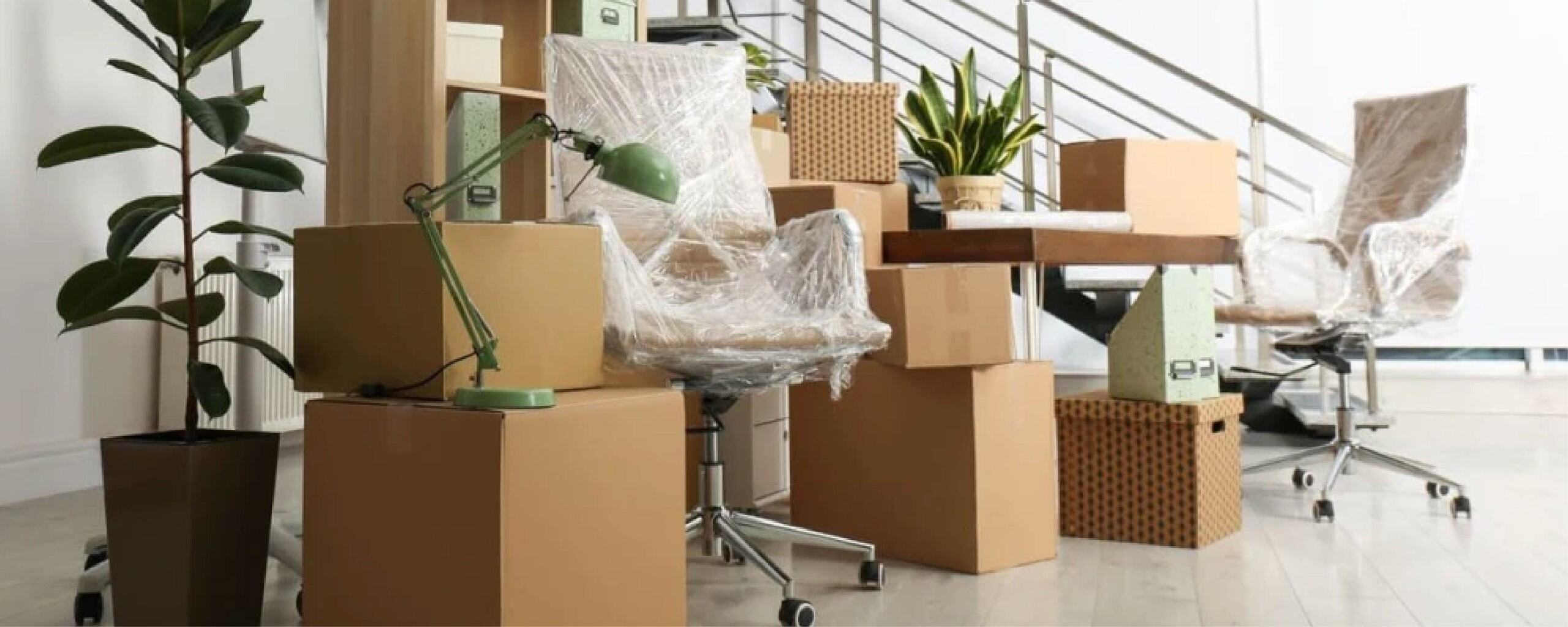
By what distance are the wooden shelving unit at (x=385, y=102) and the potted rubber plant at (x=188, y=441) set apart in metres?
0.70

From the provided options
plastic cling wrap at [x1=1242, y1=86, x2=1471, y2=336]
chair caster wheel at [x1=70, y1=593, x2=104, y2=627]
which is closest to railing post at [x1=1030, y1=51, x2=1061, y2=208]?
plastic cling wrap at [x1=1242, y1=86, x2=1471, y2=336]

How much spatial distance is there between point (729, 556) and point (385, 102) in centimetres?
120

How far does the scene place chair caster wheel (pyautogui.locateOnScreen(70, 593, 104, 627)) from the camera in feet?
5.92

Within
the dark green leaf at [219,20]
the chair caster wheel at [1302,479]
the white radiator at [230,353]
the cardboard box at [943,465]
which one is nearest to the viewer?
the dark green leaf at [219,20]

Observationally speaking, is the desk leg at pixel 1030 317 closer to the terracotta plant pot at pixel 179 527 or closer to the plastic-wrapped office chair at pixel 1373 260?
the plastic-wrapped office chair at pixel 1373 260

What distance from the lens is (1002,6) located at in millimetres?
5613

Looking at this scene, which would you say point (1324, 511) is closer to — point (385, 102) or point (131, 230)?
point (385, 102)

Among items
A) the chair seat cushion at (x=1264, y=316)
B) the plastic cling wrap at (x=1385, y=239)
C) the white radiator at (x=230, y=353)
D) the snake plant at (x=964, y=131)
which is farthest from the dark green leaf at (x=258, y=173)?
the plastic cling wrap at (x=1385, y=239)

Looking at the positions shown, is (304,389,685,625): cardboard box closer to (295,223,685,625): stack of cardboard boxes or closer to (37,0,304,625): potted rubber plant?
(295,223,685,625): stack of cardboard boxes

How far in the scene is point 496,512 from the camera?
4.47 feet

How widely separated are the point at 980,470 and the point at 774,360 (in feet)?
1.56

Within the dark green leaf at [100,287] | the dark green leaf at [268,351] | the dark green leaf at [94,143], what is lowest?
the dark green leaf at [268,351]

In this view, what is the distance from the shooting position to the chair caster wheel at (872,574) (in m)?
2.00

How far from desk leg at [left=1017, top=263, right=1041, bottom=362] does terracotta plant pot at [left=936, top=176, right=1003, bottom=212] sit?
0.64 feet
